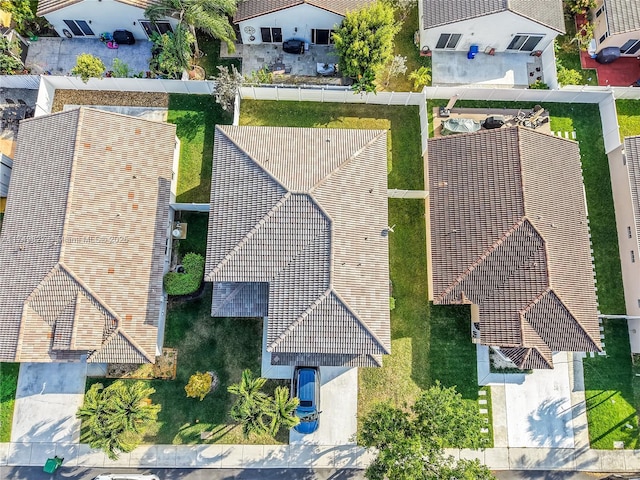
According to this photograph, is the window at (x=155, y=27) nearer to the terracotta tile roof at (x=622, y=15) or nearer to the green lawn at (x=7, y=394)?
the green lawn at (x=7, y=394)

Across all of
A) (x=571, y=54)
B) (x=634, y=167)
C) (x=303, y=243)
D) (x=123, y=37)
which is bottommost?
(x=303, y=243)

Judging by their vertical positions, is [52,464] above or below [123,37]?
below

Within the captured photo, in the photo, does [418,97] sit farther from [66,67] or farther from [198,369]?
[66,67]

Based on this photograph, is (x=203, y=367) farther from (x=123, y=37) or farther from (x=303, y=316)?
(x=123, y=37)

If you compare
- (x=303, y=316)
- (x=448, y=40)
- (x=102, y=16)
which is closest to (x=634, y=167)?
(x=448, y=40)

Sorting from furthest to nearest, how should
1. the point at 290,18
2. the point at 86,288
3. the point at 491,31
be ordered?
the point at 491,31
the point at 290,18
the point at 86,288

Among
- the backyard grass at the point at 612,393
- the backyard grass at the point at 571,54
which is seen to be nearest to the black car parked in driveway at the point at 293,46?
the backyard grass at the point at 571,54
